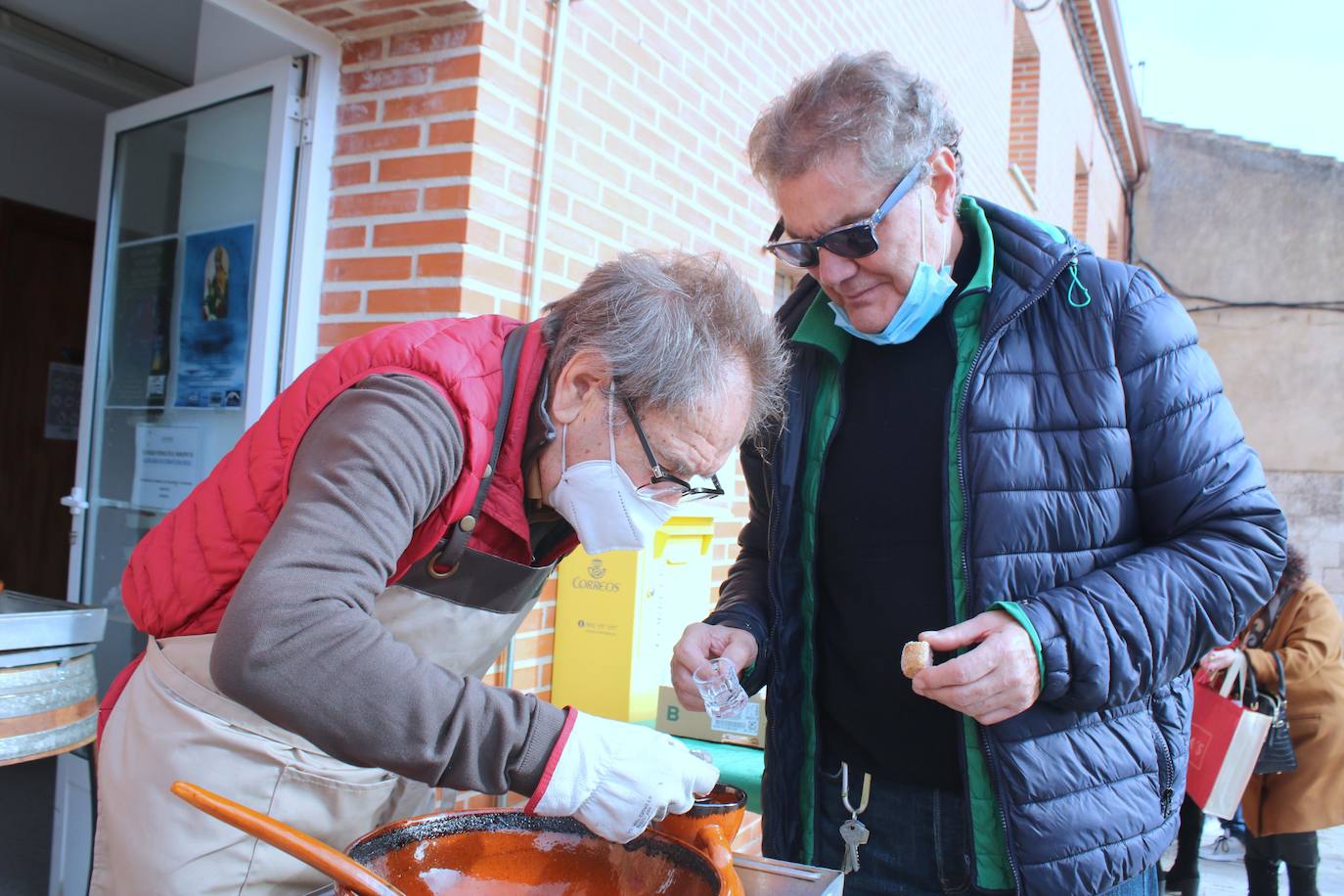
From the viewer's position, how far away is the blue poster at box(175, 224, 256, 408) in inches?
112

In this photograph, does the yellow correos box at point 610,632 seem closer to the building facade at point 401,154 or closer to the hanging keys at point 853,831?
the building facade at point 401,154

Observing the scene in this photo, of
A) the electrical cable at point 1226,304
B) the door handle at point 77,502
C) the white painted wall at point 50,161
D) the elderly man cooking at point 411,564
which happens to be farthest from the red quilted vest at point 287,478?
the electrical cable at point 1226,304

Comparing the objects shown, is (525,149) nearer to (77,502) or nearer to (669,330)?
(669,330)

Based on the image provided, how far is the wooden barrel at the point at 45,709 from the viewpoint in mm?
2141

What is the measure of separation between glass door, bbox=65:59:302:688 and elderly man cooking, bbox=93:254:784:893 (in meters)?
1.52

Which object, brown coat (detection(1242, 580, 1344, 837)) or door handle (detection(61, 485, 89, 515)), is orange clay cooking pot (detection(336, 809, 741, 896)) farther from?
brown coat (detection(1242, 580, 1344, 837))

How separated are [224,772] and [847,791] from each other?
3.31 ft

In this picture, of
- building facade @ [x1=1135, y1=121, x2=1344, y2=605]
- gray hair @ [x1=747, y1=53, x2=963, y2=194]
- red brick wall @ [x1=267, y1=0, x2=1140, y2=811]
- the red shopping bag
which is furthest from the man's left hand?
building facade @ [x1=1135, y1=121, x2=1344, y2=605]

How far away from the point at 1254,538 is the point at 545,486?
1.06 m

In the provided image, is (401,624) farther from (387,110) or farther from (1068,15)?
(1068,15)

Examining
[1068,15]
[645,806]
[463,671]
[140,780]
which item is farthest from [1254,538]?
[1068,15]

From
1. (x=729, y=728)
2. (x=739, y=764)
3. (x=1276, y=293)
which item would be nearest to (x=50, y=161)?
(x=729, y=728)

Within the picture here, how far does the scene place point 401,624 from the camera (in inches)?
53.7

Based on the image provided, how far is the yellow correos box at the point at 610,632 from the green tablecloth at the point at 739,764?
0.28 meters
